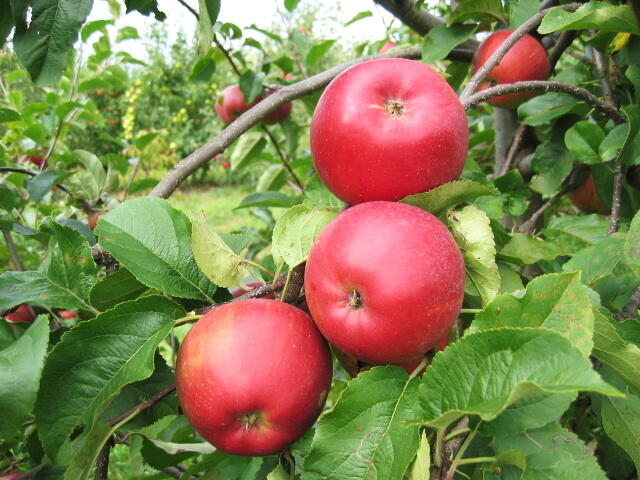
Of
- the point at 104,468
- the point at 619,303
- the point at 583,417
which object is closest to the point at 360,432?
the point at 104,468

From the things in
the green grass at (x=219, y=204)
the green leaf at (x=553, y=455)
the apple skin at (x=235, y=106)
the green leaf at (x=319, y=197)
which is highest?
the green leaf at (x=319, y=197)

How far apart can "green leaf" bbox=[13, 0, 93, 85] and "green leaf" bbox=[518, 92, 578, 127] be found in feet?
3.43

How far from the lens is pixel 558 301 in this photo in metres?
0.68

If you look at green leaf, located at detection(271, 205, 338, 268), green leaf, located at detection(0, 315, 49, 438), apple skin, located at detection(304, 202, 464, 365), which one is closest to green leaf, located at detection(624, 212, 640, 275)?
apple skin, located at detection(304, 202, 464, 365)

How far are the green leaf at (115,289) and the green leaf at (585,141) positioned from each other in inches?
40.9

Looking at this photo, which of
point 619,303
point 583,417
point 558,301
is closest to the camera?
point 558,301

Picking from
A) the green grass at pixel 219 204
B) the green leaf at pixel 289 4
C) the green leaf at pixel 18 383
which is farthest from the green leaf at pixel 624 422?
the green grass at pixel 219 204

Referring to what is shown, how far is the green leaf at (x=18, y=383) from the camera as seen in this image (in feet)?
2.15

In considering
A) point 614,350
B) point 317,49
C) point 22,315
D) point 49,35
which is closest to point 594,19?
point 614,350

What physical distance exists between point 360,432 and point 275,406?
0.12m

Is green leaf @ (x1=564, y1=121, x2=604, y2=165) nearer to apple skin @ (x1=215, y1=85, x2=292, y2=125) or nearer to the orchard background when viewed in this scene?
the orchard background

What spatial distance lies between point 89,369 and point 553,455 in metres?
0.62

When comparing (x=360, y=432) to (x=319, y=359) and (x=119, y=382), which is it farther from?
(x=119, y=382)

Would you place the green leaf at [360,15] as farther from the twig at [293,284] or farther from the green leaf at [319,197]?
the twig at [293,284]
